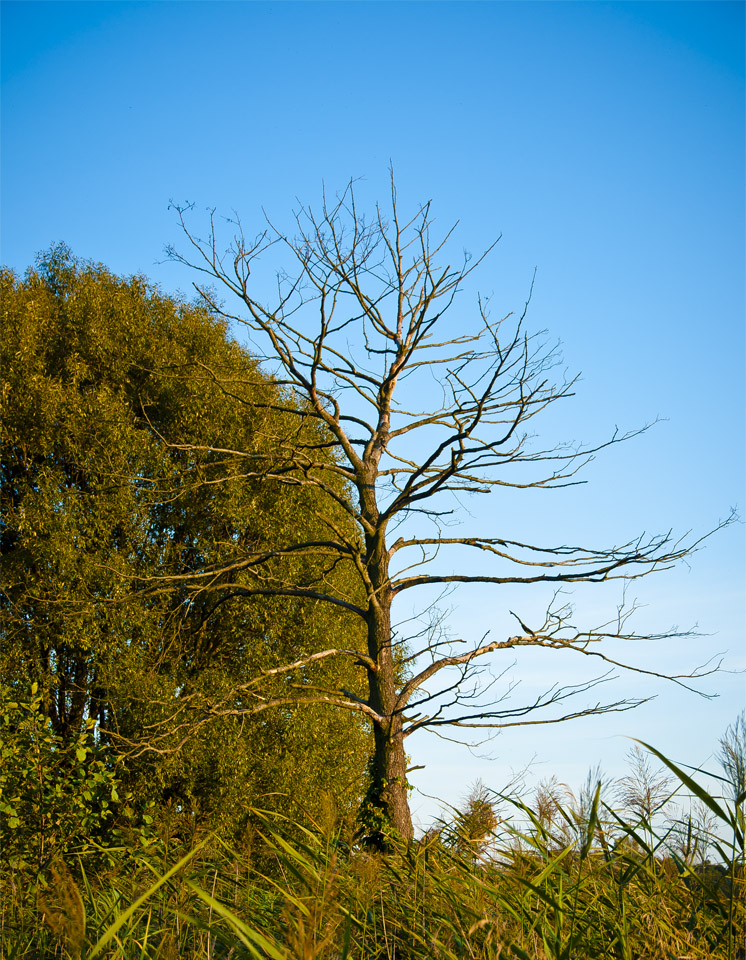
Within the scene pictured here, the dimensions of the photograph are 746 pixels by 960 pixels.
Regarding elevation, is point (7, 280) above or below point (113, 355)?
above

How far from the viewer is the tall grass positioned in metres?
2.51

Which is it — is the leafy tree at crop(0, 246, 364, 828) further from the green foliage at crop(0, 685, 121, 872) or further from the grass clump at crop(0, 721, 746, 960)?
the grass clump at crop(0, 721, 746, 960)

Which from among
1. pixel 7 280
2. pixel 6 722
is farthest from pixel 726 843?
pixel 7 280

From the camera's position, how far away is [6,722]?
8719mm

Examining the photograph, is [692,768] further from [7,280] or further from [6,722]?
[7,280]

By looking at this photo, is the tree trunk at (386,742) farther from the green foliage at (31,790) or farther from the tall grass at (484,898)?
the tall grass at (484,898)

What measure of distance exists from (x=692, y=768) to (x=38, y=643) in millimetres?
12545

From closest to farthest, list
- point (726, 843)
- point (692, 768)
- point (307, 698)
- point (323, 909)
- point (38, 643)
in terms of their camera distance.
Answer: point (323, 909), point (692, 768), point (726, 843), point (307, 698), point (38, 643)

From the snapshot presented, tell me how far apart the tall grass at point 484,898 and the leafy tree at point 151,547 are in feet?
28.5

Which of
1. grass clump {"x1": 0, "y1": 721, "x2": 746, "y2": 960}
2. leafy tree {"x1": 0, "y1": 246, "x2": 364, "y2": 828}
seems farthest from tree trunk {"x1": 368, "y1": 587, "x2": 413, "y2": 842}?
grass clump {"x1": 0, "y1": 721, "x2": 746, "y2": 960}

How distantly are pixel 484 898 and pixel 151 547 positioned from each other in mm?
12007

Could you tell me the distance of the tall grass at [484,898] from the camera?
8.23 ft

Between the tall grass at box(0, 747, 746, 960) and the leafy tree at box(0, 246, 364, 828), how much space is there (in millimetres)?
8691

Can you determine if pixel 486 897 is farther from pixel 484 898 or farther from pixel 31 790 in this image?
pixel 31 790
